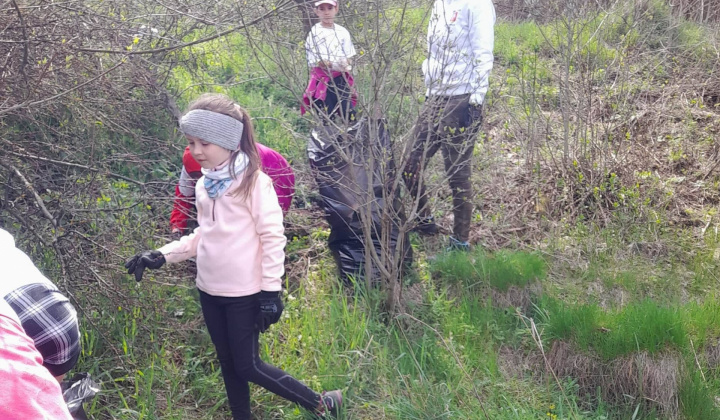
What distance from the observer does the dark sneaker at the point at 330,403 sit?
10.1ft

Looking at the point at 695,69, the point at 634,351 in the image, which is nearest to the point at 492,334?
the point at 634,351

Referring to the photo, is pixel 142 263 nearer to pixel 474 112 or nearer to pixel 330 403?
pixel 330 403

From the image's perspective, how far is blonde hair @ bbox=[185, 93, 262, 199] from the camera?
9.35 feet

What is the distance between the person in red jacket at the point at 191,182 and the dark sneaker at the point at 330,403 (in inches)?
42.6

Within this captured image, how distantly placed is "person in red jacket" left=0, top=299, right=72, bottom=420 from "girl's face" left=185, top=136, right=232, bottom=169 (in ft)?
5.87

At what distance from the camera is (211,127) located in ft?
9.30

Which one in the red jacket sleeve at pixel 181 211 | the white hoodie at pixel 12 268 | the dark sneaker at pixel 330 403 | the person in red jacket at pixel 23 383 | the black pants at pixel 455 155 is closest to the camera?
the person in red jacket at pixel 23 383

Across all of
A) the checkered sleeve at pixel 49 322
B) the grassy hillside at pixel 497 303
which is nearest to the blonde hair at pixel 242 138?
the grassy hillside at pixel 497 303

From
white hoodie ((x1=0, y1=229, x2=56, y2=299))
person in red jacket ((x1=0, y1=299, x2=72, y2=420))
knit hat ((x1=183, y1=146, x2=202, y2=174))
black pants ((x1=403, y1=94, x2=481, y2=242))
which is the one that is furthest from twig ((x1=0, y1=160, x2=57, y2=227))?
person in red jacket ((x1=0, y1=299, x2=72, y2=420))

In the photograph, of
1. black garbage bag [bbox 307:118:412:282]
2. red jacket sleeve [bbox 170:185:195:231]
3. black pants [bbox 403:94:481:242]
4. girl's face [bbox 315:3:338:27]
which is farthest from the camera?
girl's face [bbox 315:3:338:27]

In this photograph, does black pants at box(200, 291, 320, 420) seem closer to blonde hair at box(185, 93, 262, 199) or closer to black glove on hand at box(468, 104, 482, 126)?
blonde hair at box(185, 93, 262, 199)

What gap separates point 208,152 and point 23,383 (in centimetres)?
191

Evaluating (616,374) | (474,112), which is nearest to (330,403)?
(616,374)

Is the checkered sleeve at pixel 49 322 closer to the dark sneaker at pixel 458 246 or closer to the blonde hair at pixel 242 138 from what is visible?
the blonde hair at pixel 242 138
